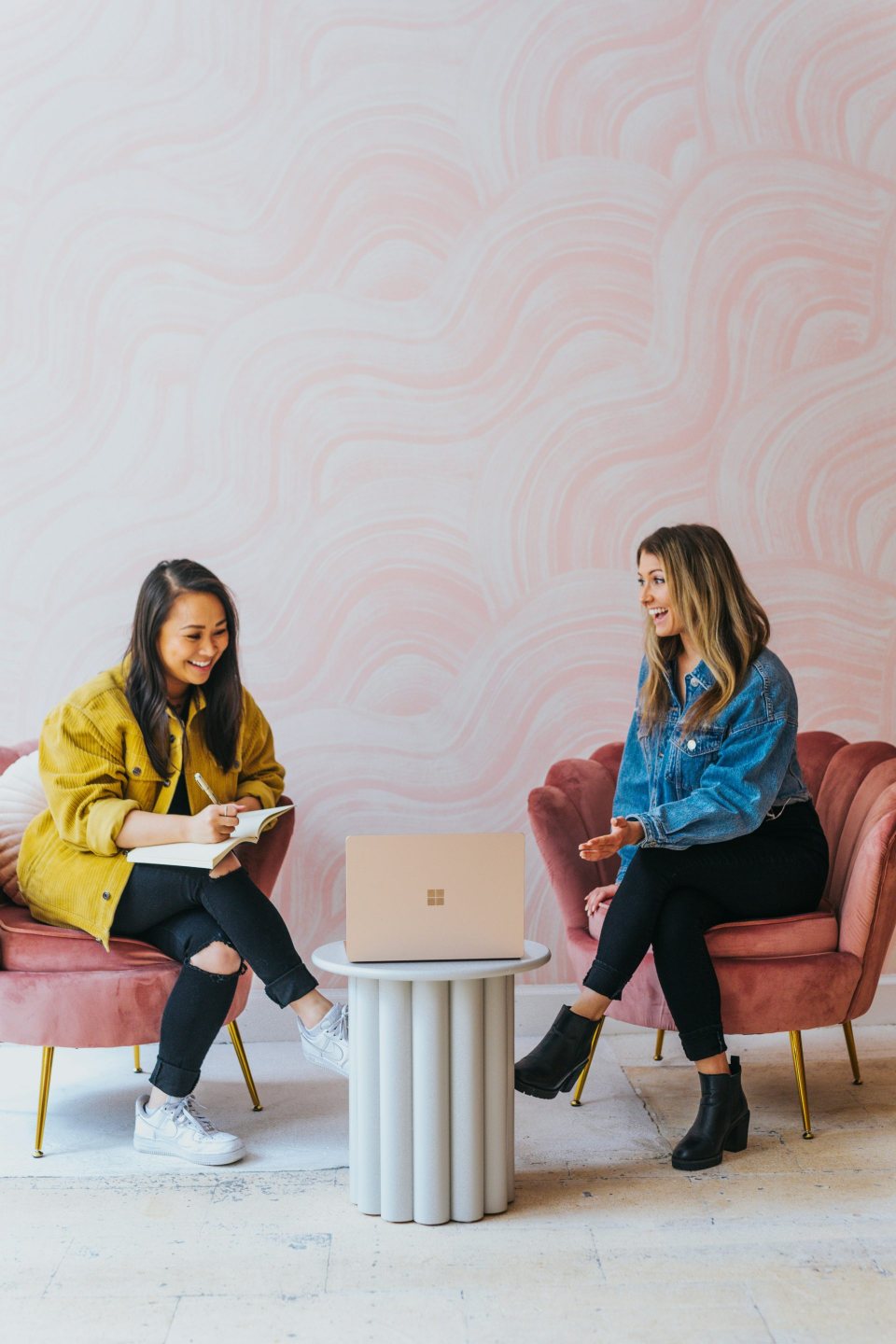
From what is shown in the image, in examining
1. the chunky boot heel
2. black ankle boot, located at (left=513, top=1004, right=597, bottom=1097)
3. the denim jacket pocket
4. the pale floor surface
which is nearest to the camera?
the pale floor surface

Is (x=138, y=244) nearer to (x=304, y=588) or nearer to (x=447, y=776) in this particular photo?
(x=304, y=588)

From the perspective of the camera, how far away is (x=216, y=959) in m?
2.50

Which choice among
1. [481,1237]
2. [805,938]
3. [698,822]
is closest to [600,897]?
[698,822]

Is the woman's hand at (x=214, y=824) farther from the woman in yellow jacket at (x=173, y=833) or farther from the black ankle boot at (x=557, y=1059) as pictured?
the black ankle boot at (x=557, y=1059)

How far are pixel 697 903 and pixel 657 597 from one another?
673 mm

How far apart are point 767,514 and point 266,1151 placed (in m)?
2.02

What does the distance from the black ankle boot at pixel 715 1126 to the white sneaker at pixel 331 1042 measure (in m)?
0.68

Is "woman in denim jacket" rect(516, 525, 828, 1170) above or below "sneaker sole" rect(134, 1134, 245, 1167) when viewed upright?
above

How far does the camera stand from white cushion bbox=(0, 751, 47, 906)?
9.19 feet

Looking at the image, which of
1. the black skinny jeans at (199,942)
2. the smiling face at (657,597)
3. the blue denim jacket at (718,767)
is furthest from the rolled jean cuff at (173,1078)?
the smiling face at (657,597)

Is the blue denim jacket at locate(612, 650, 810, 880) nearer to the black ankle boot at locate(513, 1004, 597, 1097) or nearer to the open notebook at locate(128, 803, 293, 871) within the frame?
the black ankle boot at locate(513, 1004, 597, 1097)

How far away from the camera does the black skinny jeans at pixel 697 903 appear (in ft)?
8.14

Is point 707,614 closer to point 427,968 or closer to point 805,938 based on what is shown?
point 805,938

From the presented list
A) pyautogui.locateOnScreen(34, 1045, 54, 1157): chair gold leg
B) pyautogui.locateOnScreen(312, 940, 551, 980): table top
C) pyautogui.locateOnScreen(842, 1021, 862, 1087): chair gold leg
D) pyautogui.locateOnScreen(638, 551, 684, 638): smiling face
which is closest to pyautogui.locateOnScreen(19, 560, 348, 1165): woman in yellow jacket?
pyautogui.locateOnScreen(34, 1045, 54, 1157): chair gold leg
